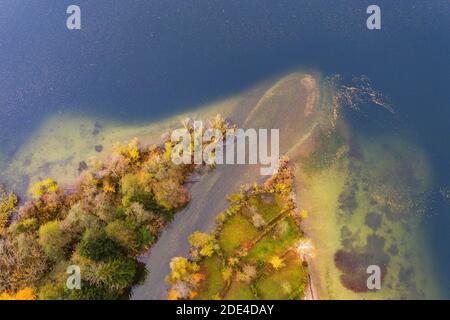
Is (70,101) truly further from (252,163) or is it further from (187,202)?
(252,163)

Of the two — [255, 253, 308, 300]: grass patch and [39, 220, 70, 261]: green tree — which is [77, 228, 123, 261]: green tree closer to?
[39, 220, 70, 261]: green tree

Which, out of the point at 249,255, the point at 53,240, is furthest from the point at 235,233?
the point at 53,240

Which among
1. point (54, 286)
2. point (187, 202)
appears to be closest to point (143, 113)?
point (187, 202)

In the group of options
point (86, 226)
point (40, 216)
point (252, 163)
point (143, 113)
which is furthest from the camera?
point (143, 113)

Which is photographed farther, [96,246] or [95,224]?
[95,224]

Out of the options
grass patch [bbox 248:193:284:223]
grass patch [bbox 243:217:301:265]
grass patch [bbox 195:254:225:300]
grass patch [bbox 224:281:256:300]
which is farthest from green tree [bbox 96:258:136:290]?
grass patch [bbox 248:193:284:223]

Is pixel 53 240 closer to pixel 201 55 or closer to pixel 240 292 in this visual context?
pixel 240 292
